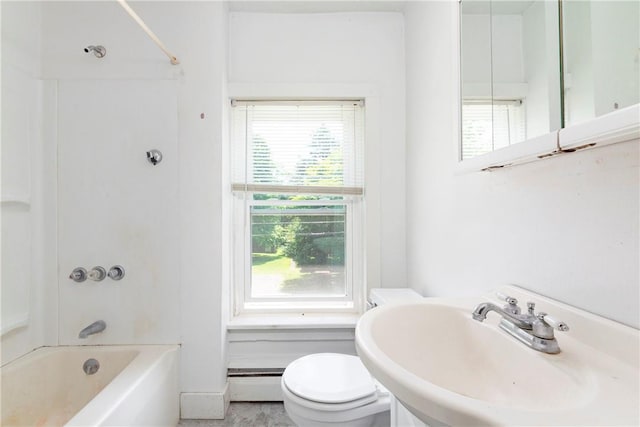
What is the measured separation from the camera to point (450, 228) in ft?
3.81

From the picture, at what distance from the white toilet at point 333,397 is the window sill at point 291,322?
1.27 feet

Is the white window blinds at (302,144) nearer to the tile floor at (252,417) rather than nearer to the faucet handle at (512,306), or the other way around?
the faucet handle at (512,306)

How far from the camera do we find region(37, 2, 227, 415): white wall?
1.49m

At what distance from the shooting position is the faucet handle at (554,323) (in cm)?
53

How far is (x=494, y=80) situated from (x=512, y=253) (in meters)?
0.52

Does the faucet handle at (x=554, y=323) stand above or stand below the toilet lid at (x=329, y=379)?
above

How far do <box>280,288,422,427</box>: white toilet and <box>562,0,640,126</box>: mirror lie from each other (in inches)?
42.5

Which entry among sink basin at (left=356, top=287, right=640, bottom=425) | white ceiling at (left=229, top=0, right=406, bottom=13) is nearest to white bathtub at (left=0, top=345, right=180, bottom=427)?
sink basin at (left=356, top=287, right=640, bottom=425)

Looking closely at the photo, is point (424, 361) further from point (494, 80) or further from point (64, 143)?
point (64, 143)

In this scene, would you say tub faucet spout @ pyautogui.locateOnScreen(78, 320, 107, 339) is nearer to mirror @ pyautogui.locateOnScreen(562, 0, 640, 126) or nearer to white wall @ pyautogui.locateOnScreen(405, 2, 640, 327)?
white wall @ pyautogui.locateOnScreen(405, 2, 640, 327)

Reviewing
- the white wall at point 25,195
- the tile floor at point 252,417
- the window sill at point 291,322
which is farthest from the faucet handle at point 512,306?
the white wall at point 25,195

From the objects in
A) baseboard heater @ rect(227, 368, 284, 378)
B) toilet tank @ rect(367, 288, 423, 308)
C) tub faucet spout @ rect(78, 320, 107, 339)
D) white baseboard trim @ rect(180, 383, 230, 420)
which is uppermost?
toilet tank @ rect(367, 288, 423, 308)

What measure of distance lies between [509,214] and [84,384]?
6.83ft

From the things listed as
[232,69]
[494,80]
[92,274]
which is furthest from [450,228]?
[92,274]
